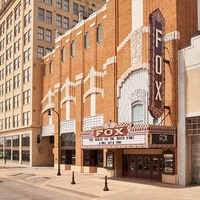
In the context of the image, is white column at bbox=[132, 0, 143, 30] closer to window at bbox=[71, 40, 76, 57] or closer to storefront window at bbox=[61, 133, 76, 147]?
window at bbox=[71, 40, 76, 57]

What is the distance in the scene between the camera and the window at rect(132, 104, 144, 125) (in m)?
30.3

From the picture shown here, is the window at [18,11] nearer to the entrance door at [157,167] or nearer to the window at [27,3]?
the window at [27,3]

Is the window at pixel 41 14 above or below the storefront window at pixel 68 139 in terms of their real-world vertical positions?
above

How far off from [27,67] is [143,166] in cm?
3379

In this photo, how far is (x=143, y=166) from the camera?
31.3 m

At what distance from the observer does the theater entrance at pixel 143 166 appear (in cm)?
2972

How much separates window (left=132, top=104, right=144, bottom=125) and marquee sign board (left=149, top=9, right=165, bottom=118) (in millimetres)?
3576

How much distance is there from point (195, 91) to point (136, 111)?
6.67m

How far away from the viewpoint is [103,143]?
100.0ft

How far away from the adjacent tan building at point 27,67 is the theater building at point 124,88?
29.3 ft

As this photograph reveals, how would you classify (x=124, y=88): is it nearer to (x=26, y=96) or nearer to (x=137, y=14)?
(x=137, y=14)

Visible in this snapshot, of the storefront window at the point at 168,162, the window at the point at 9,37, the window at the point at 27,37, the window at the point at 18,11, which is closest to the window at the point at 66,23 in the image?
the window at the point at 27,37

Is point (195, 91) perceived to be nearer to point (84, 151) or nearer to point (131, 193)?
point (131, 193)

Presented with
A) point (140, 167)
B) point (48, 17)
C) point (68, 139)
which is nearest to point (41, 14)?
point (48, 17)
